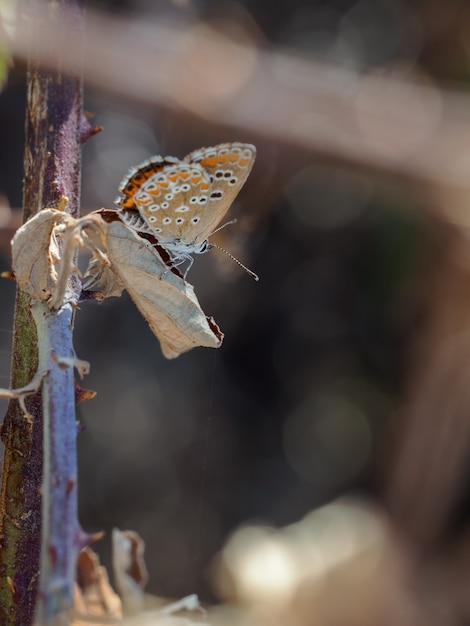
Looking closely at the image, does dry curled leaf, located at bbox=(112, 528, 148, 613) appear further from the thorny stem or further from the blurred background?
the blurred background

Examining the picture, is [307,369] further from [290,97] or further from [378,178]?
[290,97]

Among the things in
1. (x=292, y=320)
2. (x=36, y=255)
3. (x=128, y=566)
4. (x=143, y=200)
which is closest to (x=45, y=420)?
(x=36, y=255)

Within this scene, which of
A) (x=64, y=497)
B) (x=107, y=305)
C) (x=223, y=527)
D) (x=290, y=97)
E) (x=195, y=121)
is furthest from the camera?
(x=107, y=305)

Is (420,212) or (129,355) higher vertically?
(420,212)

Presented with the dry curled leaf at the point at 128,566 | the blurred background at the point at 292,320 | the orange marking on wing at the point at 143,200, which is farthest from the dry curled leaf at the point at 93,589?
the blurred background at the point at 292,320

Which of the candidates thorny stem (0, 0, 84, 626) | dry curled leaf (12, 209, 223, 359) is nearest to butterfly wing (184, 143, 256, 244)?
thorny stem (0, 0, 84, 626)

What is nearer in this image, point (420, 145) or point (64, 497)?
point (64, 497)

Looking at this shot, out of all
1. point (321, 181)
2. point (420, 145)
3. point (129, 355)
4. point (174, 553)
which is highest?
point (420, 145)

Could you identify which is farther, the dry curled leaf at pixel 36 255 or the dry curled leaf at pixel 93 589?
the dry curled leaf at pixel 93 589

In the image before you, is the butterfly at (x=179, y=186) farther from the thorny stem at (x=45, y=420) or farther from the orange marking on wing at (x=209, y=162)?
the thorny stem at (x=45, y=420)

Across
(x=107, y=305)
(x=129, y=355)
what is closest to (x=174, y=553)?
(x=129, y=355)
